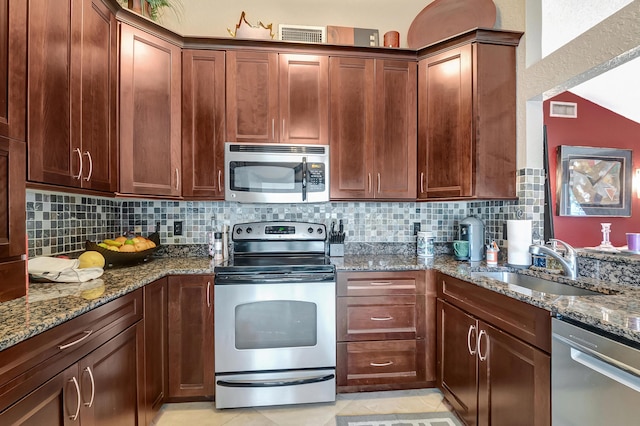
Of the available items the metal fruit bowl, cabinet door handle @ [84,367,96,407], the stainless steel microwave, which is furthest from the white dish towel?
the stainless steel microwave

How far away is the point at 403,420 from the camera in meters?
1.86

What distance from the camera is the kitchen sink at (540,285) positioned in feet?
5.17

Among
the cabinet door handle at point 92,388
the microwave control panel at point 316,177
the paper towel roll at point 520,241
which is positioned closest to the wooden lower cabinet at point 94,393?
the cabinet door handle at point 92,388

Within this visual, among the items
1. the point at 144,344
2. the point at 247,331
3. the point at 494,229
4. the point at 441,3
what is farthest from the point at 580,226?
the point at 144,344

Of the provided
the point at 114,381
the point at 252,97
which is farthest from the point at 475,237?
the point at 114,381

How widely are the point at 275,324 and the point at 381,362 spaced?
29.5 inches

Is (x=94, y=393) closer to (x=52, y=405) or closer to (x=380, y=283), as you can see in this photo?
(x=52, y=405)

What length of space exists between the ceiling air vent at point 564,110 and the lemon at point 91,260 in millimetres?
4670

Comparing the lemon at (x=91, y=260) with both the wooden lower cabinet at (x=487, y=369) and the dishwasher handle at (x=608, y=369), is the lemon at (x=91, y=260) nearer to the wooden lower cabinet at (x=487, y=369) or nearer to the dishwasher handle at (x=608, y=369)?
the wooden lower cabinet at (x=487, y=369)

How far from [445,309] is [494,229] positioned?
800 millimetres

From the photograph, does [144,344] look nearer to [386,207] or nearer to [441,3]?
[386,207]

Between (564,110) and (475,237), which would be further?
(564,110)

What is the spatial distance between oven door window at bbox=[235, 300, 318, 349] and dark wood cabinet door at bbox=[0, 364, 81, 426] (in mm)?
925

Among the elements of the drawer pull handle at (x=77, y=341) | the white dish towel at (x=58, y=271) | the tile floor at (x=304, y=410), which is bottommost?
the tile floor at (x=304, y=410)
